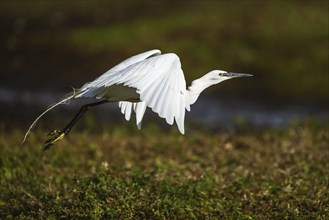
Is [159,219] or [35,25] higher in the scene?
[35,25]

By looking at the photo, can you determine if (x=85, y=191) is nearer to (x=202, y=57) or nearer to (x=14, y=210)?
(x=14, y=210)

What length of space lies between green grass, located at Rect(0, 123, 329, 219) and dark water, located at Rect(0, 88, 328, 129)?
1845 mm

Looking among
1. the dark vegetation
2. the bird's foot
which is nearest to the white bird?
the bird's foot

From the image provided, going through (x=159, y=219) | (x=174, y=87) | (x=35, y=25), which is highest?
(x=35, y=25)

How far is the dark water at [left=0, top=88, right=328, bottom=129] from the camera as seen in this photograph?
35.5ft

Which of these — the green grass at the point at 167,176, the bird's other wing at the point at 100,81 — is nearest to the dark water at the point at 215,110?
the green grass at the point at 167,176

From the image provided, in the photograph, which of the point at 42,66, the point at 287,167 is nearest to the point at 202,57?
the point at 42,66

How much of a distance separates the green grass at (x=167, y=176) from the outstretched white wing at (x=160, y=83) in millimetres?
628

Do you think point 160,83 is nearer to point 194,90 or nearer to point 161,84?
point 161,84

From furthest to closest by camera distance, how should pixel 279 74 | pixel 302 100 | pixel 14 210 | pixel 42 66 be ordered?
pixel 42 66 → pixel 279 74 → pixel 302 100 → pixel 14 210

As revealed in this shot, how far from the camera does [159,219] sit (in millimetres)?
4762

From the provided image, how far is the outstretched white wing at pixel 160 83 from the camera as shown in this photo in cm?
466

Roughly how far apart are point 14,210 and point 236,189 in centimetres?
159

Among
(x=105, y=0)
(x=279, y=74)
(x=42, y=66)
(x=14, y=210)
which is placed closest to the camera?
(x=14, y=210)
